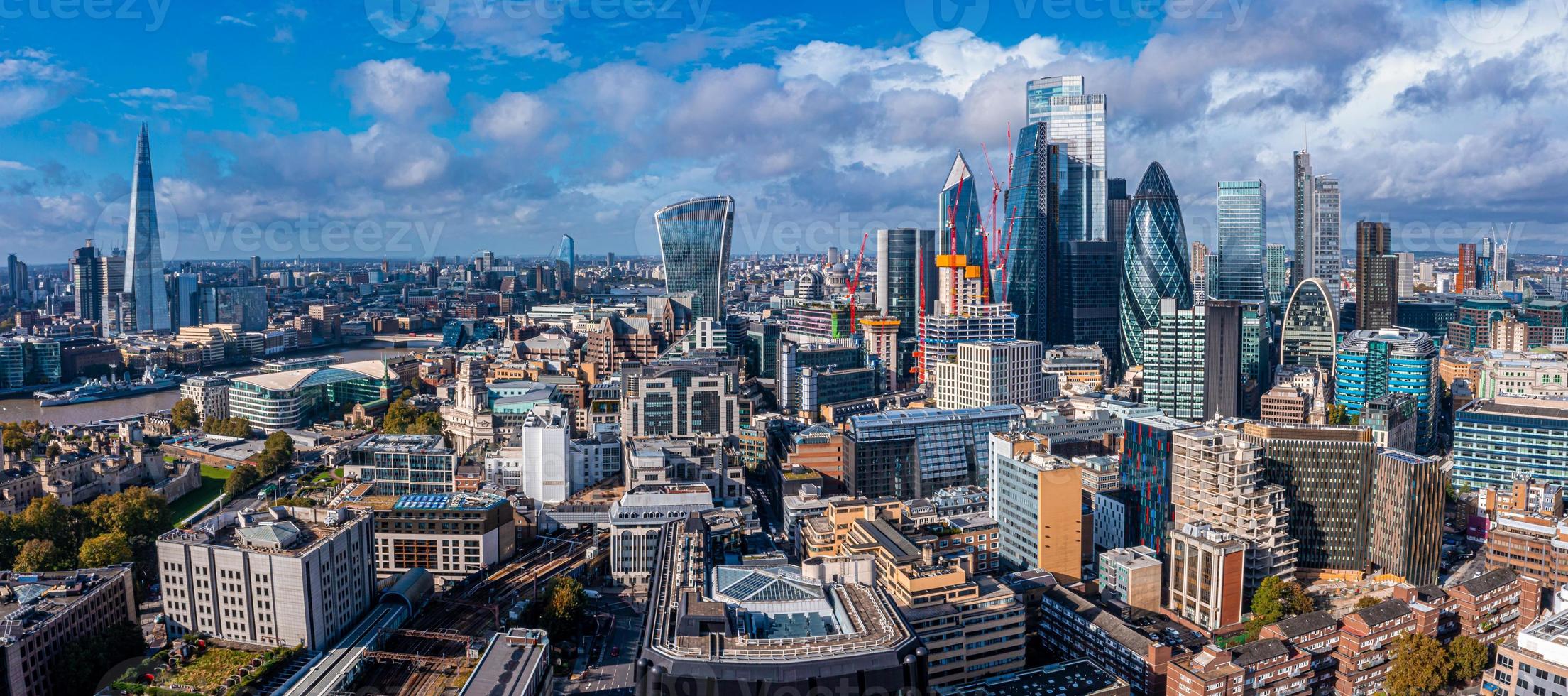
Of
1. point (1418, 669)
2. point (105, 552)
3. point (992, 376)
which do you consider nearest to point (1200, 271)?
point (992, 376)

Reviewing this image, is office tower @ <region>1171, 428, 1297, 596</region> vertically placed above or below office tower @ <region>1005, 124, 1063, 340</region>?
below

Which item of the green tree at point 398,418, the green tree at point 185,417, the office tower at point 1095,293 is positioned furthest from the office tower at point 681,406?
the office tower at point 1095,293

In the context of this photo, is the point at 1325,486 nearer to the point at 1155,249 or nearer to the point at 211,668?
the point at 211,668

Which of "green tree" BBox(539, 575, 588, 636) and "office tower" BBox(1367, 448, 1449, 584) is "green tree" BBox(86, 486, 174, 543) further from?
"office tower" BBox(1367, 448, 1449, 584)

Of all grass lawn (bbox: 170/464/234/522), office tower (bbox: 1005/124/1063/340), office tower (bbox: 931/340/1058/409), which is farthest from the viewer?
office tower (bbox: 1005/124/1063/340)

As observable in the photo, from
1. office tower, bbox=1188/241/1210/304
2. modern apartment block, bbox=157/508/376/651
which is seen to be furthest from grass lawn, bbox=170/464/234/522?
office tower, bbox=1188/241/1210/304
